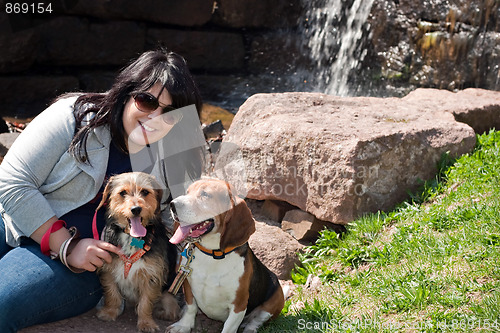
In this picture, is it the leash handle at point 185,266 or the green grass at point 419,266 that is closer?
the green grass at point 419,266

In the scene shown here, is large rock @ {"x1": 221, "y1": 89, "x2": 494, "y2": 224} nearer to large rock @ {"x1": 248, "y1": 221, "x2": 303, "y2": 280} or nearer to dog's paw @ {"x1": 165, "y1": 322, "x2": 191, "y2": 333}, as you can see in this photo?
large rock @ {"x1": 248, "y1": 221, "x2": 303, "y2": 280}

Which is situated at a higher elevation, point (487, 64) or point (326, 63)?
point (487, 64)

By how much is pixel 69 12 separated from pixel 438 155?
298 inches

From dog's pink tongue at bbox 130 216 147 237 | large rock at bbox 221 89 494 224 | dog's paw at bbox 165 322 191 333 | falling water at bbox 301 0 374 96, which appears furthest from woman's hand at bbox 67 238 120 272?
falling water at bbox 301 0 374 96

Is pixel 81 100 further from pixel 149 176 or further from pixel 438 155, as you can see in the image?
pixel 438 155

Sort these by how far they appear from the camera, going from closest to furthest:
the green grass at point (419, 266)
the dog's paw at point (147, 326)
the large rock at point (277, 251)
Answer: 1. the green grass at point (419, 266)
2. the dog's paw at point (147, 326)
3. the large rock at point (277, 251)

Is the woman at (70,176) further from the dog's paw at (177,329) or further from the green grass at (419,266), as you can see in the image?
the green grass at (419,266)

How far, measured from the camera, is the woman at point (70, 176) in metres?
3.28

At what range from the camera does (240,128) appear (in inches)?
211

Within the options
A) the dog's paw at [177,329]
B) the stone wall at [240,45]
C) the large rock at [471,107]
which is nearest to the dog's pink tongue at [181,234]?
the dog's paw at [177,329]

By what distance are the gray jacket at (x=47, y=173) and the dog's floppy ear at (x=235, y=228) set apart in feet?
3.02

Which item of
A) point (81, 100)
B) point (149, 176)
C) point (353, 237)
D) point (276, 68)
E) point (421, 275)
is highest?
point (81, 100)

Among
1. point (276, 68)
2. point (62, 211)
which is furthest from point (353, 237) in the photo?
point (276, 68)

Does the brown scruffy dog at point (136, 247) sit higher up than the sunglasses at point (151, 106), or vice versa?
the sunglasses at point (151, 106)
